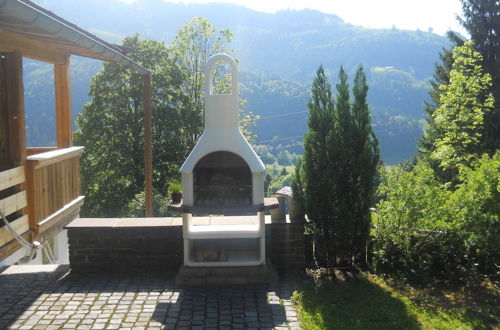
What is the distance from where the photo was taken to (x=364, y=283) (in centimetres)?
589

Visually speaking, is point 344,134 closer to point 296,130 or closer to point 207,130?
point 207,130

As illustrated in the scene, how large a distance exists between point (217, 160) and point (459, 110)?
804 cm

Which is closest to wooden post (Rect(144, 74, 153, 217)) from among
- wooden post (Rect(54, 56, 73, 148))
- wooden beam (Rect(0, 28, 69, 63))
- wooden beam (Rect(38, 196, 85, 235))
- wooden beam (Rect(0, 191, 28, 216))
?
wooden beam (Rect(38, 196, 85, 235))

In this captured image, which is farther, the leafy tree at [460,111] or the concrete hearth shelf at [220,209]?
the leafy tree at [460,111]

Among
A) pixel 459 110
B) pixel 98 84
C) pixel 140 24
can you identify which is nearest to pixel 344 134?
A: pixel 459 110

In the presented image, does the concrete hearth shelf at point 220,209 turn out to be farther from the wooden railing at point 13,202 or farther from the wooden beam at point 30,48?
the wooden beam at point 30,48

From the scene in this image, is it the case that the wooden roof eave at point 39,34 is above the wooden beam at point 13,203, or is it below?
above

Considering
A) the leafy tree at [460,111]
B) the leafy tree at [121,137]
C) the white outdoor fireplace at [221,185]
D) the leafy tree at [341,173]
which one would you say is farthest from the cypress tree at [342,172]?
the leafy tree at [121,137]

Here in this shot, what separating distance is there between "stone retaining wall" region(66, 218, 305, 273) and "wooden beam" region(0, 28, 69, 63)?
221 centimetres

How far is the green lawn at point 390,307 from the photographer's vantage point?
4.80 meters

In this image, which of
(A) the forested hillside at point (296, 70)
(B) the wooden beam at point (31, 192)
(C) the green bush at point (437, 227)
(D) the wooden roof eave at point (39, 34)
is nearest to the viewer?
(D) the wooden roof eave at point (39, 34)

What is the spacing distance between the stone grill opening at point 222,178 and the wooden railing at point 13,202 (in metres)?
1.94

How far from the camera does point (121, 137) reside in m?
19.5

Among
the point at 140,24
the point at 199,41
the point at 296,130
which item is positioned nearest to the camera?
the point at 199,41
